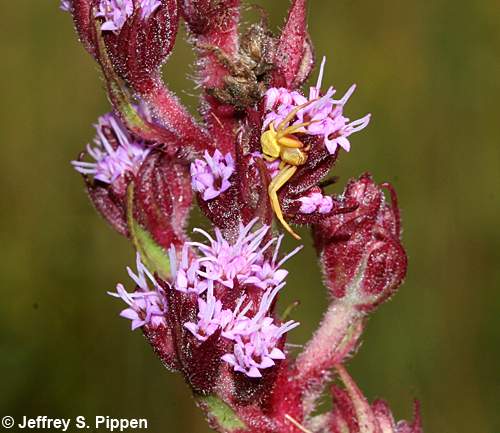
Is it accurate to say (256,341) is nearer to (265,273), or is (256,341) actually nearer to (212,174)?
(265,273)

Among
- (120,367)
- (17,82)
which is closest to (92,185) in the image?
(120,367)

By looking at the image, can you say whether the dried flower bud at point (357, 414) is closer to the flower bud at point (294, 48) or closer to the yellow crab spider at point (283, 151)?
the yellow crab spider at point (283, 151)

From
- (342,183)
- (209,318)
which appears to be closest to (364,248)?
(209,318)

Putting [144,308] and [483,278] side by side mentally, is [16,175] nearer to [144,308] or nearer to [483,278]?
[483,278]

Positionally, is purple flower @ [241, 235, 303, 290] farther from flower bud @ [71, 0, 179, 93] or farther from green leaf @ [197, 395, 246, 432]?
flower bud @ [71, 0, 179, 93]

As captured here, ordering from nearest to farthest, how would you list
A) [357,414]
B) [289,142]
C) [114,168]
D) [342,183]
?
[289,142] → [357,414] → [114,168] → [342,183]

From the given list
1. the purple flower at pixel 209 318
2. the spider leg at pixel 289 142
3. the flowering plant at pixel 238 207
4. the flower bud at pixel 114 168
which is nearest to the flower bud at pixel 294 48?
the flowering plant at pixel 238 207

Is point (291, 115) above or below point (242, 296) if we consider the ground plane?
above

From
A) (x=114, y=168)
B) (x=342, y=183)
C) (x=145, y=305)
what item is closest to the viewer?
(x=145, y=305)
